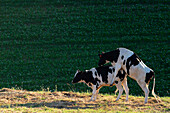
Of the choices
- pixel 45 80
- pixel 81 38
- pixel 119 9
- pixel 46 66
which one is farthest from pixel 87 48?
pixel 119 9

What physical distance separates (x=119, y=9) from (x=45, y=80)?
19.8m

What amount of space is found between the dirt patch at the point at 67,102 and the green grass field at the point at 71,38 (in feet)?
42.0

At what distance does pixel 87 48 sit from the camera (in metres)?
37.1

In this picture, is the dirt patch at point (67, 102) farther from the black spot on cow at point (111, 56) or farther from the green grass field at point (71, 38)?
the green grass field at point (71, 38)

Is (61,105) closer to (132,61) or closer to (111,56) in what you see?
(111,56)

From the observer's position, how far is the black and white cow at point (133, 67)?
1437cm

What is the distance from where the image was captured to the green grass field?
31609 millimetres

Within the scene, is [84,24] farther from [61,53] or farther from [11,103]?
[11,103]

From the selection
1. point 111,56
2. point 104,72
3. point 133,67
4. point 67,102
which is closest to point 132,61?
point 133,67

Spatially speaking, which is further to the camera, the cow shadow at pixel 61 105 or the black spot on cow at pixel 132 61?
the black spot on cow at pixel 132 61

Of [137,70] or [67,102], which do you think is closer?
[67,102]

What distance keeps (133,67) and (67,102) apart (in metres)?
3.47

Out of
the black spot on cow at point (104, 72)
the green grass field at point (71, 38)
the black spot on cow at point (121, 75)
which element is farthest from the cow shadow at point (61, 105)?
the green grass field at point (71, 38)

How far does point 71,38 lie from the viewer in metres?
39.2
